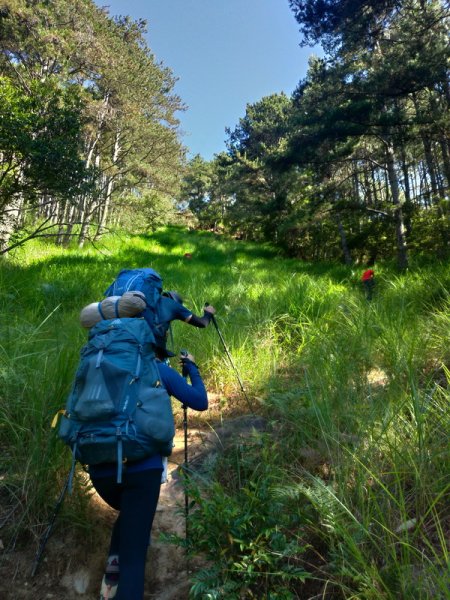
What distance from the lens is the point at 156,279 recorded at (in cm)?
279

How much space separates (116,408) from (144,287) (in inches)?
45.7

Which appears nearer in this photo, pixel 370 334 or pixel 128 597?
pixel 128 597

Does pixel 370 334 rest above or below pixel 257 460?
above

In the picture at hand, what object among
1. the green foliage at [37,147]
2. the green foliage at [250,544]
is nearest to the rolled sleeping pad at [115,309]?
the green foliage at [250,544]

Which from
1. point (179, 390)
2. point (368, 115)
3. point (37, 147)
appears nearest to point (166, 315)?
point (179, 390)

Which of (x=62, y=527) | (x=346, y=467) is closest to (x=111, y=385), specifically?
(x=62, y=527)

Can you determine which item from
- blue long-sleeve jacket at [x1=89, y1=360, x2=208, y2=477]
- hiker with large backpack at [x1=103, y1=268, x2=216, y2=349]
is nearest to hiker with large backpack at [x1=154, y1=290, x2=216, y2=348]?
hiker with large backpack at [x1=103, y1=268, x2=216, y2=349]

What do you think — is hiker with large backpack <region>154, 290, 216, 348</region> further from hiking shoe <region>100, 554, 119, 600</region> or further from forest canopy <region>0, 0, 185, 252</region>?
forest canopy <region>0, 0, 185, 252</region>

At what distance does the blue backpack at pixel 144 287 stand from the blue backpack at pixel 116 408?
753mm

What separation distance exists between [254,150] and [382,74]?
21.4 meters

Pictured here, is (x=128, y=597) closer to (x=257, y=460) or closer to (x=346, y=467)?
(x=257, y=460)

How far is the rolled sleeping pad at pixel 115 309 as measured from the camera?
2.09 metres

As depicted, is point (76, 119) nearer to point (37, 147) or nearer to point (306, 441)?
point (37, 147)

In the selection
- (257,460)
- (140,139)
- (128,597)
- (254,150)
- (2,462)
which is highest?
(254,150)
